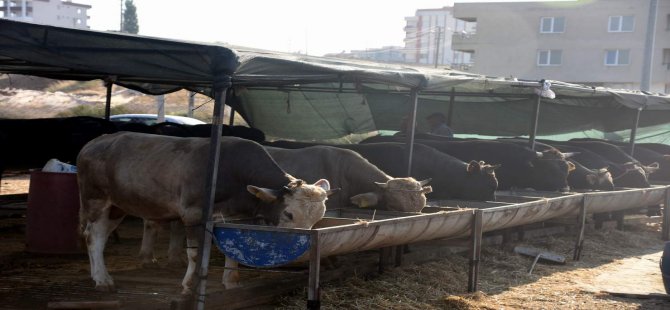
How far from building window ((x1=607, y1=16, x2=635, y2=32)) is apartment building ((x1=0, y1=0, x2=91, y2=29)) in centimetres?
5973

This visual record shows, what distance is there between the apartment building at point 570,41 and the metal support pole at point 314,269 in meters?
54.3

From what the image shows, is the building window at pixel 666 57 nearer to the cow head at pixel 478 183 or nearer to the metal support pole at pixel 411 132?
the cow head at pixel 478 183

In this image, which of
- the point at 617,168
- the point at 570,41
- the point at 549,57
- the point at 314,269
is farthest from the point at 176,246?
the point at 549,57

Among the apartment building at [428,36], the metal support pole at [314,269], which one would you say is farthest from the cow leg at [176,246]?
the apartment building at [428,36]

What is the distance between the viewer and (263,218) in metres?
8.53

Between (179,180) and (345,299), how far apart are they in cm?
195

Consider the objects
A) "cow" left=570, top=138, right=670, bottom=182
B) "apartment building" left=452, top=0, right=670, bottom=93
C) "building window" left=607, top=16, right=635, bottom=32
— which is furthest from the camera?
"building window" left=607, top=16, right=635, bottom=32

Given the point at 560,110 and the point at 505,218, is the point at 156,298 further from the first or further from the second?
the point at 560,110

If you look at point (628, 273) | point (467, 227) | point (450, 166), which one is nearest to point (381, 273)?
point (467, 227)

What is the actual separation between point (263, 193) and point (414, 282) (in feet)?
8.57

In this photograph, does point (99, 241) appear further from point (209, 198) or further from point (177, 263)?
point (209, 198)

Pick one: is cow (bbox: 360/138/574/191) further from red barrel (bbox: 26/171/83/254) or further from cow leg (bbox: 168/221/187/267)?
red barrel (bbox: 26/171/83/254)

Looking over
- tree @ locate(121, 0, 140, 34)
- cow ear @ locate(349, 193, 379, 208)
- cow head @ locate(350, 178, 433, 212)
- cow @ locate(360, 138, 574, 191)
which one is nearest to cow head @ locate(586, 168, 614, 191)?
cow @ locate(360, 138, 574, 191)

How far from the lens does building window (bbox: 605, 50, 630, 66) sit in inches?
2391
